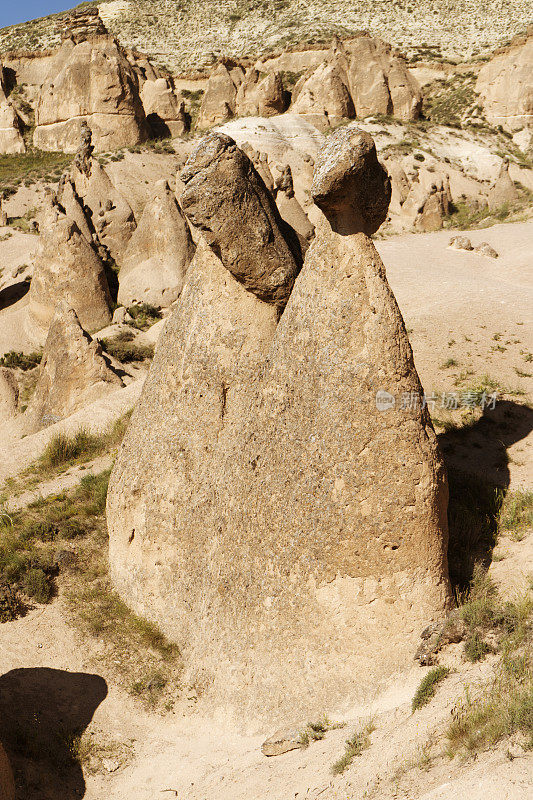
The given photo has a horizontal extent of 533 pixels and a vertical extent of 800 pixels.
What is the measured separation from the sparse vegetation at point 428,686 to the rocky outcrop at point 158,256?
55.0ft

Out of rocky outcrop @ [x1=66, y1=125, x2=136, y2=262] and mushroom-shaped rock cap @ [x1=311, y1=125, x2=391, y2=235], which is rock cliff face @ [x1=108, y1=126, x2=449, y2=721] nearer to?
mushroom-shaped rock cap @ [x1=311, y1=125, x2=391, y2=235]

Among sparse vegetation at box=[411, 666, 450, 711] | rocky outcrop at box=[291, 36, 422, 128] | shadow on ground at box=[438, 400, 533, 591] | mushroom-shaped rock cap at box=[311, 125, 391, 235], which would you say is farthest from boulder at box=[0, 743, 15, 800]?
rocky outcrop at box=[291, 36, 422, 128]

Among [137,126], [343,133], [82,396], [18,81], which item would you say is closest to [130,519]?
[343,133]

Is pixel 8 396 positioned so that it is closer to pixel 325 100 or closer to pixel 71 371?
pixel 71 371

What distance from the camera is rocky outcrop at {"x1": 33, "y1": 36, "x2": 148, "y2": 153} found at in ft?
119

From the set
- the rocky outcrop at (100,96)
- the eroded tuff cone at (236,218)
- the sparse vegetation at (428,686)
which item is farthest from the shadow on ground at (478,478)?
the rocky outcrop at (100,96)

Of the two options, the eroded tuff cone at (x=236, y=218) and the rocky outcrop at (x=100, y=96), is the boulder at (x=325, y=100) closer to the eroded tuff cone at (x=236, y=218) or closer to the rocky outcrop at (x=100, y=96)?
the rocky outcrop at (x=100, y=96)

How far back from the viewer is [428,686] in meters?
4.26

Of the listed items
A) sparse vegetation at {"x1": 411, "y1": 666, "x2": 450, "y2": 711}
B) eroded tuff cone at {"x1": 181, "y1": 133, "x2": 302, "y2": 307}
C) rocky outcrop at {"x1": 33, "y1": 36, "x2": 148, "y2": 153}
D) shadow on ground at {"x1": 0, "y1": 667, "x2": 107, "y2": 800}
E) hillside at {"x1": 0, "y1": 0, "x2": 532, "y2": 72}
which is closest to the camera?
sparse vegetation at {"x1": 411, "y1": 666, "x2": 450, "y2": 711}

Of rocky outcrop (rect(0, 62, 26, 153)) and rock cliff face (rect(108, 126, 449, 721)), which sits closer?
rock cliff face (rect(108, 126, 449, 721))

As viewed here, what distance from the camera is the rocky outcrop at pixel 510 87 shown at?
39.4 m

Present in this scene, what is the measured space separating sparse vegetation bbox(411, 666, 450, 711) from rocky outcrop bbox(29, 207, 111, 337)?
53.5ft

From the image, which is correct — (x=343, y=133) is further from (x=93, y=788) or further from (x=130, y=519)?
(x=93, y=788)

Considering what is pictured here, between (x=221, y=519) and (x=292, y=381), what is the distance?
1.44 m
